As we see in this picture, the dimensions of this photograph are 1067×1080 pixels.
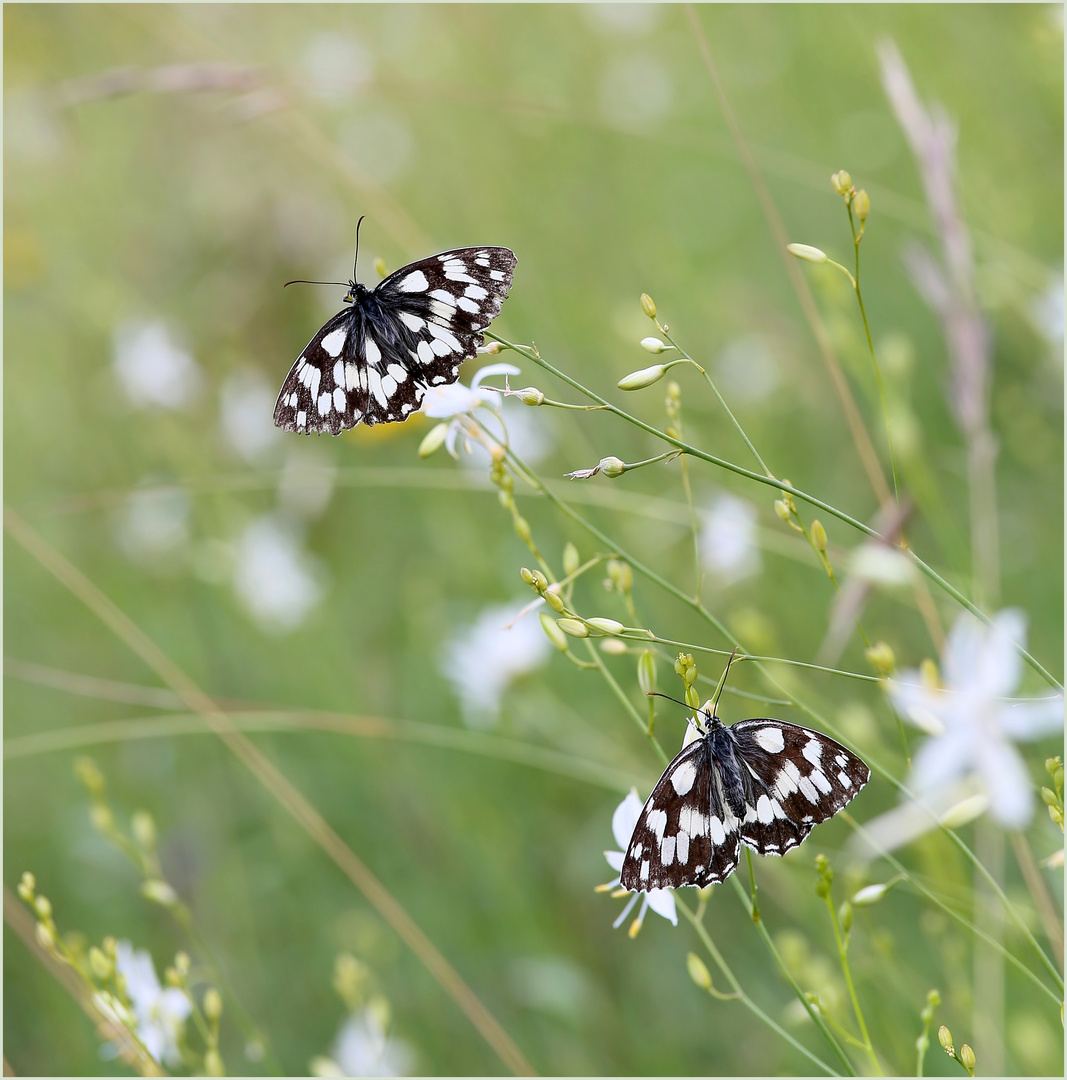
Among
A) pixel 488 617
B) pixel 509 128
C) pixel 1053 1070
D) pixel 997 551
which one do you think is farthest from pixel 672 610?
pixel 509 128

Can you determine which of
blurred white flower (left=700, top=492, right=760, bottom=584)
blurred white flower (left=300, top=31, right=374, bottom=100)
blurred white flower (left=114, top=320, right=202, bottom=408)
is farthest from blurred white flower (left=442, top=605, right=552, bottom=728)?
blurred white flower (left=300, top=31, right=374, bottom=100)

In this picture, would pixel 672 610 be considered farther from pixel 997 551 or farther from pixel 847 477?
pixel 997 551

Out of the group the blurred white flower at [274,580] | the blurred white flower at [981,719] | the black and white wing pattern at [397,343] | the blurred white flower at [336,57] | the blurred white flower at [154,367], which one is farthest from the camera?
the blurred white flower at [336,57]

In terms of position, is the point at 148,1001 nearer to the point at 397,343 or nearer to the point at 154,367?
the point at 397,343

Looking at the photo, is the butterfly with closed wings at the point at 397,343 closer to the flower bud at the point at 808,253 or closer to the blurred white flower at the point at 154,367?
the flower bud at the point at 808,253

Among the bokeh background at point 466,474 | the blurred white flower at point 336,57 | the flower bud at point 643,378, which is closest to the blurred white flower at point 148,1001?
the bokeh background at point 466,474

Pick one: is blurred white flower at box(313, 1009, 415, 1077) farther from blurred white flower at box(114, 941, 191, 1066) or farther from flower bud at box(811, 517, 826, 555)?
flower bud at box(811, 517, 826, 555)
